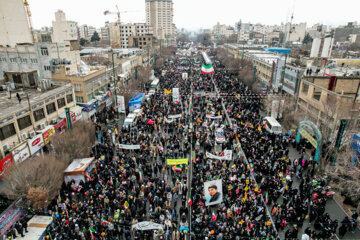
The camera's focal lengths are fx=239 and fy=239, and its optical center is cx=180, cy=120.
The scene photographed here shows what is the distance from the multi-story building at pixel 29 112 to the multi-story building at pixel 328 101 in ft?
75.7

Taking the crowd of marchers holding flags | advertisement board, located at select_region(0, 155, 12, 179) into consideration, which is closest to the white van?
the crowd of marchers holding flags

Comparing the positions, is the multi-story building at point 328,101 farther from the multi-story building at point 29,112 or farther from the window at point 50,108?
the window at point 50,108

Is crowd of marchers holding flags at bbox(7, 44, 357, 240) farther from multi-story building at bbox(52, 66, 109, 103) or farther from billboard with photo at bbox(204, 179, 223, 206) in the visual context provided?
multi-story building at bbox(52, 66, 109, 103)

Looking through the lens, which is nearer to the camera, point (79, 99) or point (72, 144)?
point (72, 144)

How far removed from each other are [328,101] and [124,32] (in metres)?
96.1

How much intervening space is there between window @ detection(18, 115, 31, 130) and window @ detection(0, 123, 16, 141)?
0.77 meters

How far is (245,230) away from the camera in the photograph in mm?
11164

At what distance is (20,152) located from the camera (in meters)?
17.1

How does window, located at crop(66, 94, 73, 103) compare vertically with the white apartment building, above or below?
below

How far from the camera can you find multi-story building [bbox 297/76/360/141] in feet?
61.7

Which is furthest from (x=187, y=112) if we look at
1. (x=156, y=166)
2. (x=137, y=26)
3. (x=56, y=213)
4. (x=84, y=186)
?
(x=137, y=26)

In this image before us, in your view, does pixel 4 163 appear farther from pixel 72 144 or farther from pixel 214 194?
pixel 214 194

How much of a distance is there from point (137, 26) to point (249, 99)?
88.0 m

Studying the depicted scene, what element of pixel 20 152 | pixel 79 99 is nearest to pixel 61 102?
pixel 79 99
